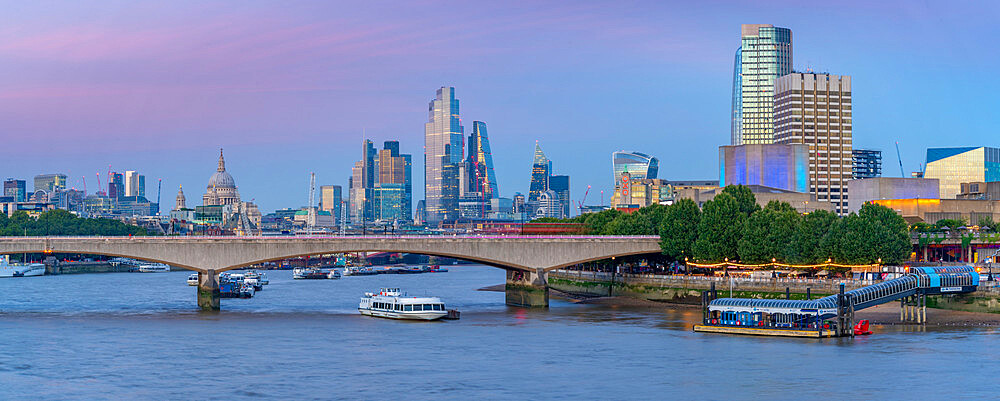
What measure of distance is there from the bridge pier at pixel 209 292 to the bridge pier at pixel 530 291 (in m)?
34.4

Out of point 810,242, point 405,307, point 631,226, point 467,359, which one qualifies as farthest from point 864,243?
point 467,359

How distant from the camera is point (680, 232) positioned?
5906 inches

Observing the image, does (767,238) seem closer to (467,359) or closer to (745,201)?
(745,201)

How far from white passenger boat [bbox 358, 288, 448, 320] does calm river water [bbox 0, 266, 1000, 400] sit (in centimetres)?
237

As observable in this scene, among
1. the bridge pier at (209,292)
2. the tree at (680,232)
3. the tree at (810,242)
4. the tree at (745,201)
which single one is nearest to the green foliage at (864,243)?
the tree at (810,242)

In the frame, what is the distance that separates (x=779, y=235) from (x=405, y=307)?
47240mm

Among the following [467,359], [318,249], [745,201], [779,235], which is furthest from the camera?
[745,201]

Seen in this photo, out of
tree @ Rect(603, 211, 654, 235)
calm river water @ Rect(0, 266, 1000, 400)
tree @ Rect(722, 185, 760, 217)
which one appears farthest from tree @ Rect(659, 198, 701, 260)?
calm river water @ Rect(0, 266, 1000, 400)

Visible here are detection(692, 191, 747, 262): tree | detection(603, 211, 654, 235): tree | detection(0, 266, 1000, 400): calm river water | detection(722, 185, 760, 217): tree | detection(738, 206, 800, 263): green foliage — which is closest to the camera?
detection(0, 266, 1000, 400): calm river water

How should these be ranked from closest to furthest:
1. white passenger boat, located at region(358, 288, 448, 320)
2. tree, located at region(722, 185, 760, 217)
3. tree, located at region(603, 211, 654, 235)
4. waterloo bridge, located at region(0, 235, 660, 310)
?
white passenger boat, located at region(358, 288, 448, 320) < waterloo bridge, located at region(0, 235, 660, 310) < tree, located at region(722, 185, 760, 217) < tree, located at region(603, 211, 654, 235)

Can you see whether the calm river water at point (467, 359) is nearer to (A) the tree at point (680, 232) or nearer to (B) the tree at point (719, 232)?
(B) the tree at point (719, 232)

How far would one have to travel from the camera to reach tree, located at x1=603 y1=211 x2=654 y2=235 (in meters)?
174

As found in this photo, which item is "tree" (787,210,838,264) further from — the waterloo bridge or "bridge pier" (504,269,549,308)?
"bridge pier" (504,269,549,308)

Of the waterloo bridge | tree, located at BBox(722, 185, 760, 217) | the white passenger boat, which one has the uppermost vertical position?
tree, located at BBox(722, 185, 760, 217)
